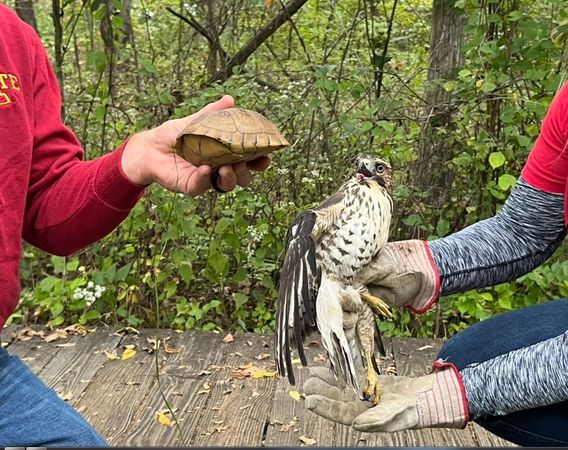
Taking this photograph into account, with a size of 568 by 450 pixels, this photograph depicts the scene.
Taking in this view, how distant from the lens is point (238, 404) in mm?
3316

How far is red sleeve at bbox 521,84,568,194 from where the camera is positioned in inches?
86.7

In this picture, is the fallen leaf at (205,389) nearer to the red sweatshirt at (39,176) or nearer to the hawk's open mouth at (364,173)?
the red sweatshirt at (39,176)

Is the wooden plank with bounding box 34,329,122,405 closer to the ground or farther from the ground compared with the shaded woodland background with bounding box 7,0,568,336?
closer to the ground

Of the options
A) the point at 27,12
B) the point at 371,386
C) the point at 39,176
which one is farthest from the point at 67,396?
the point at 27,12

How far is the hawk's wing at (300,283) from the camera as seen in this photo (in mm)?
1854

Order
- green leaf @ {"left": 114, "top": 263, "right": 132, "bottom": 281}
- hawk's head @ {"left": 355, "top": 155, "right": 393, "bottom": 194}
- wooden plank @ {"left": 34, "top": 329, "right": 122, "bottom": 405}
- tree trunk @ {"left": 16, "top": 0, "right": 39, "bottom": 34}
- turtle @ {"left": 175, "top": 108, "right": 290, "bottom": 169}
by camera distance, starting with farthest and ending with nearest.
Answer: tree trunk @ {"left": 16, "top": 0, "right": 39, "bottom": 34}, green leaf @ {"left": 114, "top": 263, "right": 132, "bottom": 281}, wooden plank @ {"left": 34, "top": 329, "right": 122, "bottom": 405}, hawk's head @ {"left": 355, "top": 155, "right": 393, "bottom": 194}, turtle @ {"left": 175, "top": 108, "right": 290, "bottom": 169}

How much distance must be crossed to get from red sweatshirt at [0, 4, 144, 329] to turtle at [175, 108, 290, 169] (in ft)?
0.91

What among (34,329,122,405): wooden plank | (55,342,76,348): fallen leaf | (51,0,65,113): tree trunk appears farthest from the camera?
(51,0,65,113): tree trunk

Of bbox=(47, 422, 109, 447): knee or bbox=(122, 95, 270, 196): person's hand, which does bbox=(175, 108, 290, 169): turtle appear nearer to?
bbox=(122, 95, 270, 196): person's hand

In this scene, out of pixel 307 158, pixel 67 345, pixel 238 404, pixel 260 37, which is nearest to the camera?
pixel 238 404

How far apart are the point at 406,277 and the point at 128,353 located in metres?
2.02

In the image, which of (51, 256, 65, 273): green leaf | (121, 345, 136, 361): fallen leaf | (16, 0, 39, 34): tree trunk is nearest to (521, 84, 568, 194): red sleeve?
(121, 345, 136, 361): fallen leaf

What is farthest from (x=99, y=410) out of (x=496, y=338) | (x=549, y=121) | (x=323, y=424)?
(x=549, y=121)

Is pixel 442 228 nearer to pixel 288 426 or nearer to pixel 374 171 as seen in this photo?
pixel 288 426
